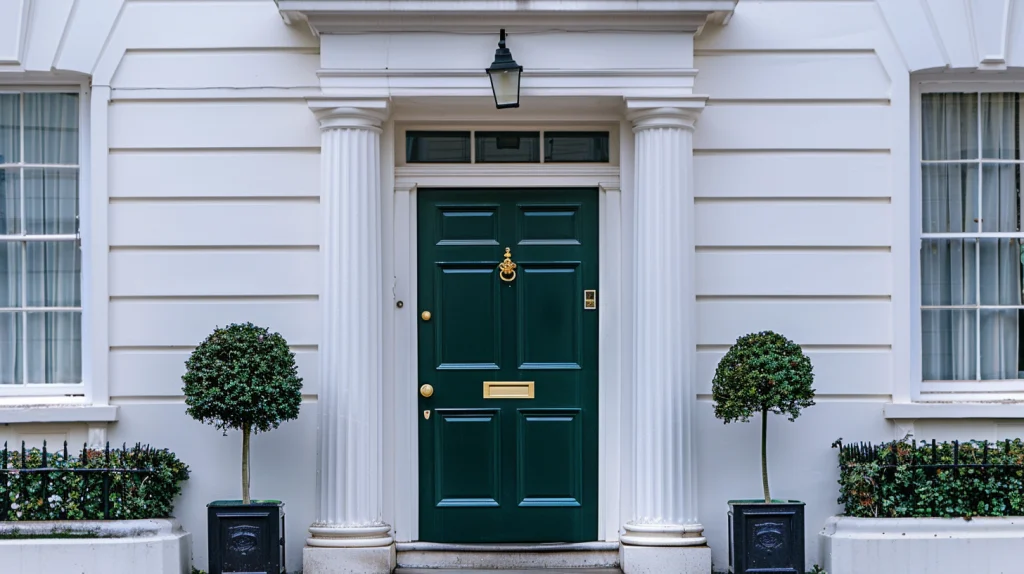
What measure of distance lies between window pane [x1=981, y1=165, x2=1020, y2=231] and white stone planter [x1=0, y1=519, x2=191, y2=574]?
603 cm

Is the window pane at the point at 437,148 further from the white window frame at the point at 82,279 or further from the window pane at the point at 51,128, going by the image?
the window pane at the point at 51,128

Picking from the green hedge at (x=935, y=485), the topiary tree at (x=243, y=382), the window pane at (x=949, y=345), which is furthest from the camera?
the window pane at (x=949, y=345)

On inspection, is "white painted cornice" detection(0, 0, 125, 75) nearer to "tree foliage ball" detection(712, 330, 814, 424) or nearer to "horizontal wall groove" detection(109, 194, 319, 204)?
"horizontal wall groove" detection(109, 194, 319, 204)

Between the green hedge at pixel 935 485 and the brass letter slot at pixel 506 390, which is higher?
the brass letter slot at pixel 506 390

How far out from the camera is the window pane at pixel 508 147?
8.13m

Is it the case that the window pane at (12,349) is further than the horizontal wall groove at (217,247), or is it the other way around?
the window pane at (12,349)

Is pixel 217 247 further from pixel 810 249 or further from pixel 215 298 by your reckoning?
pixel 810 249

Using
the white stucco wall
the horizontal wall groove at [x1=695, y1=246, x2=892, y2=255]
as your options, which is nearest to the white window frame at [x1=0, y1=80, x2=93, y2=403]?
the white stucco wall

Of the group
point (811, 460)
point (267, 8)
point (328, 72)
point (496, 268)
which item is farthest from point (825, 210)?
point (267, 8)

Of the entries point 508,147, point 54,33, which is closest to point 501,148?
point 508,147

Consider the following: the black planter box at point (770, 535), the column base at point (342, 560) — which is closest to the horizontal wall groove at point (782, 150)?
the black planter box at point (770, 535)

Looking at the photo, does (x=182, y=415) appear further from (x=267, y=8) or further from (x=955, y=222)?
(x=955, y=222)

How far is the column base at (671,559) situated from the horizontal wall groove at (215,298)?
2767 mm

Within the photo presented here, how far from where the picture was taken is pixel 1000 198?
27.1 feet
